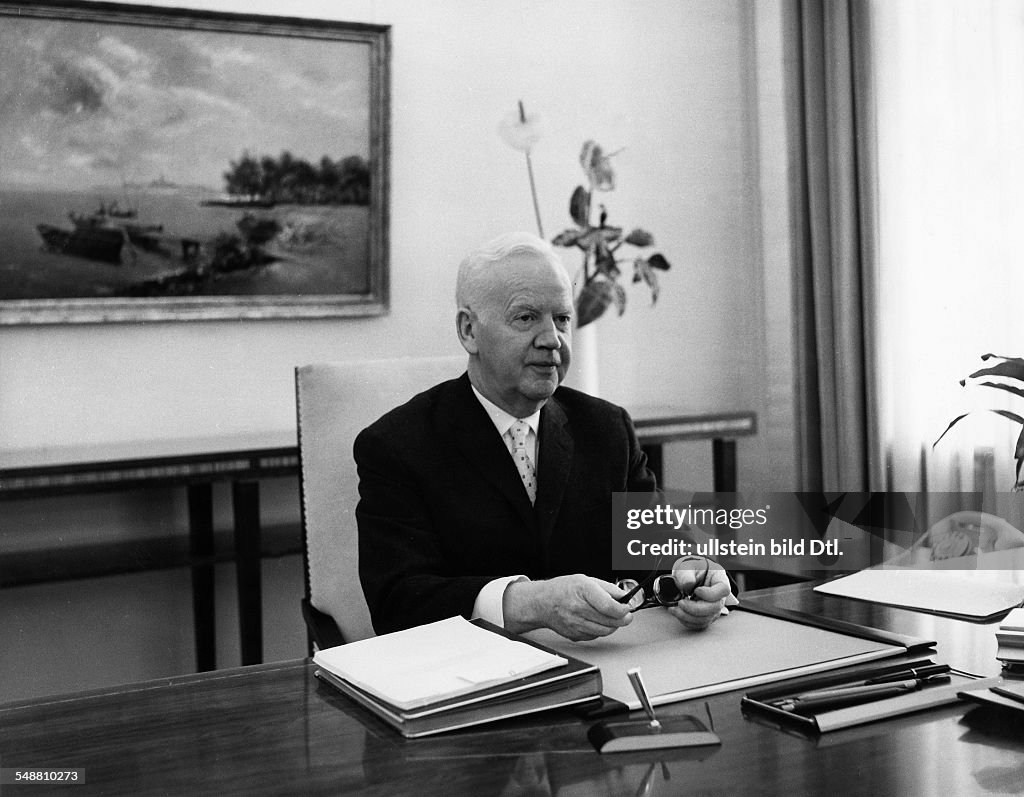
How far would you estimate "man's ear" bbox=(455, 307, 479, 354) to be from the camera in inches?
75.7

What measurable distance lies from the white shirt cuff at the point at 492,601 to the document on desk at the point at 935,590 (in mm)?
551

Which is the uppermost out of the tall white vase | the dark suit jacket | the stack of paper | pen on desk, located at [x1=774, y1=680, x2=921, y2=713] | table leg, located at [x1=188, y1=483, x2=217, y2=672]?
the tall white vase

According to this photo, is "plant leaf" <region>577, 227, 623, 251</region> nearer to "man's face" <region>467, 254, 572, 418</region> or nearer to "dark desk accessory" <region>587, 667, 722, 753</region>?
"man's face" <region>467, 254, 572, 418</region>

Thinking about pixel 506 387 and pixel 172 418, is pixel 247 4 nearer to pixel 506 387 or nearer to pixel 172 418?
pixel 172 418

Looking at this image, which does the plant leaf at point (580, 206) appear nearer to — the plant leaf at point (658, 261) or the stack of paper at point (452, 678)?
the plant leaf at point (658, 261)

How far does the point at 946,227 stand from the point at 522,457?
7.35ft

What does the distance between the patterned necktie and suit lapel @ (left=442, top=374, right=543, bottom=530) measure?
0.12 ft

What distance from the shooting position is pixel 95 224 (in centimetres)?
330

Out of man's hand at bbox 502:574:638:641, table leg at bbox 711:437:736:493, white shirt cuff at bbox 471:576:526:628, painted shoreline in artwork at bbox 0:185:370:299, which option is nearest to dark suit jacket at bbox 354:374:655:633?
white shirt cuff at bbox 471:576:526:628

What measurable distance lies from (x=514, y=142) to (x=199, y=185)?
3.27ft

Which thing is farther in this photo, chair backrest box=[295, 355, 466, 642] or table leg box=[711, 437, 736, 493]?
table leg box=[711, 437, 736, 493]

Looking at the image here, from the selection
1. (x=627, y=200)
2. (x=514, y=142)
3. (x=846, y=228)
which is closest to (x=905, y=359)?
(x=846, y=228)

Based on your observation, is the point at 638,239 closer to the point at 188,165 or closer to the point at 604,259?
the point at 604,259

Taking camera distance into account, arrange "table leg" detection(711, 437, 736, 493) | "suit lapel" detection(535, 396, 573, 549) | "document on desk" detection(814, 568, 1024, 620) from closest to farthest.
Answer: "document on desk" detection(814, 568, 1024, 620) → "suit lapel" detection(535, 396, 573, 549) → "table leg" detection(711, 437, 736, 493)
